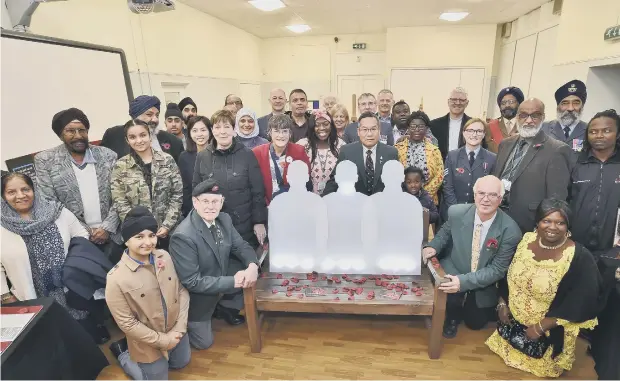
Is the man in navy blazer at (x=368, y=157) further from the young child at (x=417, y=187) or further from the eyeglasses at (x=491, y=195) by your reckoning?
the eyeglasses at (x=491, y=195)

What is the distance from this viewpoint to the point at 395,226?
213cm

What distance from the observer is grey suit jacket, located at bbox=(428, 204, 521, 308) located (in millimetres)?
2096

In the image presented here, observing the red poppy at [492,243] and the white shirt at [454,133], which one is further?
the white shirt at [454,133]

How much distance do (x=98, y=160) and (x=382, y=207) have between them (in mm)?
2081

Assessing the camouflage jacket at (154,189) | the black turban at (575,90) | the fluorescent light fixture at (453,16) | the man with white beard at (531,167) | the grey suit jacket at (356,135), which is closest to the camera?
the man with white beard at (531,167)

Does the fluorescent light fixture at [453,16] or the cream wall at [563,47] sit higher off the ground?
the fluorescent light fixture at [453,16]

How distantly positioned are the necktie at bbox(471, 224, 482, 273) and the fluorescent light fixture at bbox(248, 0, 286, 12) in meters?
5.18

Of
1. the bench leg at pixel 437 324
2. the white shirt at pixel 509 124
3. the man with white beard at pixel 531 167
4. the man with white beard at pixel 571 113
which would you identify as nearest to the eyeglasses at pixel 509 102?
the white shirt at pixel 509 124

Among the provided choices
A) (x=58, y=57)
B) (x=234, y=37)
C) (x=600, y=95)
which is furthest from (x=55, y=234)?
(x=234, y=37)

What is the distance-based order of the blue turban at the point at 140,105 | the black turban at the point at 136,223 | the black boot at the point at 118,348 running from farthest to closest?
the blue turban at the point at 140,105 → the black boot at the point at 118,348 → the black turban at the point at 136,223

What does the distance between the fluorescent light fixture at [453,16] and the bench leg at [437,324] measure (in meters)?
6.90

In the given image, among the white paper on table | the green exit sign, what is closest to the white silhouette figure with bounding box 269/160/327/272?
the white paper on table

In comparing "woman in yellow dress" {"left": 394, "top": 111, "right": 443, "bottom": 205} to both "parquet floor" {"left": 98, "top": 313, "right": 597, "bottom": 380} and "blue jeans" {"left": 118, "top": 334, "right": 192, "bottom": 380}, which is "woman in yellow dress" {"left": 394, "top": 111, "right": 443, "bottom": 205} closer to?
"parquet floor" {"left": 98, "top": 313, "right": 597, "bottom": 380}

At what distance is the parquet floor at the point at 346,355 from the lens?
2.09 metres
